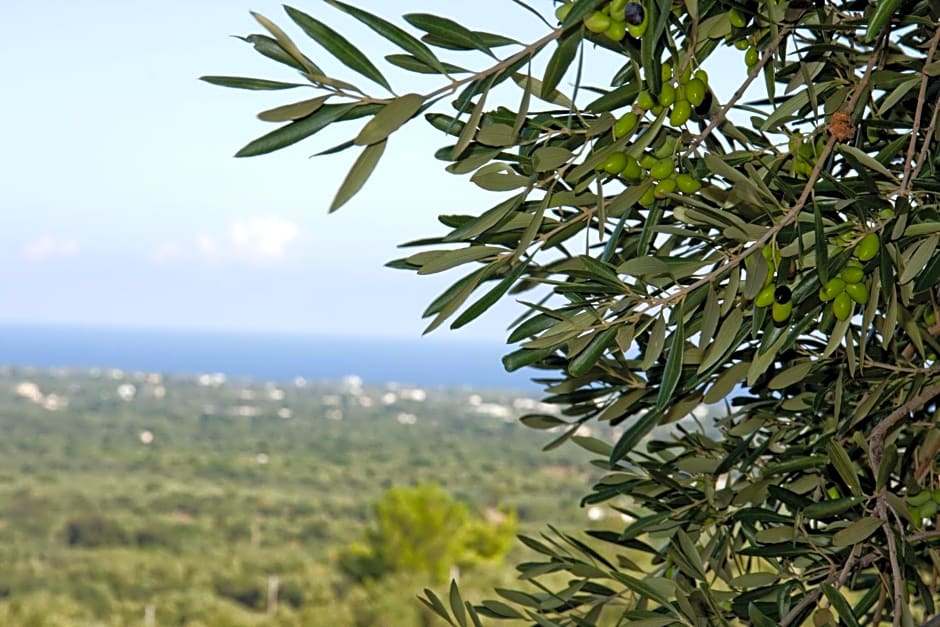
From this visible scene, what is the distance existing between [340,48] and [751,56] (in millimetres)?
345

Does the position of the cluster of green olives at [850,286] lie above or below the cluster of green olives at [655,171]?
below

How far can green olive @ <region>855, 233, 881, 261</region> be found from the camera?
66 cm

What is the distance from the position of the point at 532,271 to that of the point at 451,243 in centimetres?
23

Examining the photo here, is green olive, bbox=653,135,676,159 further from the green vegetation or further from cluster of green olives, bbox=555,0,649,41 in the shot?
the green vegetation

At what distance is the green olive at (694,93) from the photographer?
2.09ft

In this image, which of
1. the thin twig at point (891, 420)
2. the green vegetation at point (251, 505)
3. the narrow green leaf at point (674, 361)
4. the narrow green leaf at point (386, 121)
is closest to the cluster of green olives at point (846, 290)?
the narrow green leaf at point (674, 361)

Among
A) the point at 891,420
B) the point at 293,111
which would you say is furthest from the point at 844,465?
the point at 293,111

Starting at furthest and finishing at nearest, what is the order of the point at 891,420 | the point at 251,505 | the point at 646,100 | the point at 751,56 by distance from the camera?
the point at 251,505 → the point at 891,420 → the point at 751,56 → the point at 646,100

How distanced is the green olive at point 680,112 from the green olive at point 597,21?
0.10 metres

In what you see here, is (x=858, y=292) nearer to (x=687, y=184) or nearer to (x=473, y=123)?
(x=687, y=184)

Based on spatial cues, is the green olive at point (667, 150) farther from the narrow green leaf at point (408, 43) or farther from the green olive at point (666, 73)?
the narrow green leaf at point (408, 43)

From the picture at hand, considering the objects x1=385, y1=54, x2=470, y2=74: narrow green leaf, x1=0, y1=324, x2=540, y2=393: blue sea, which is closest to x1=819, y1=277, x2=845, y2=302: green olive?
x1=385, y1=54, x2=470, y2=74: narrow green leaf

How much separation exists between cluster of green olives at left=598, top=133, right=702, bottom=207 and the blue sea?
77.2 m

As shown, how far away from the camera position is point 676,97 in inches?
25.0
